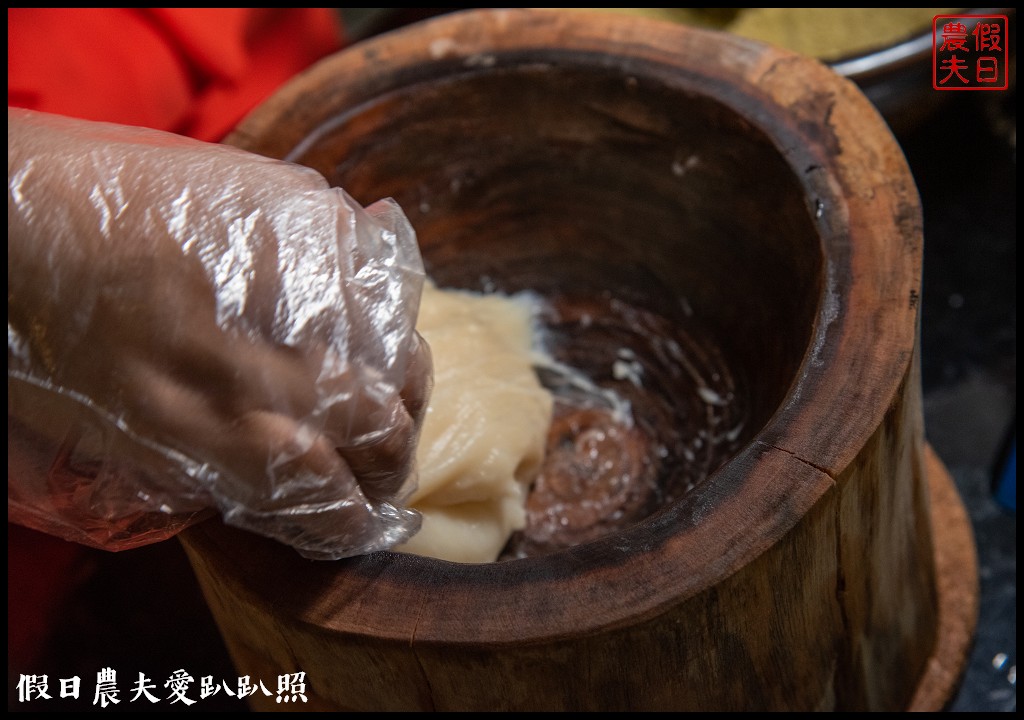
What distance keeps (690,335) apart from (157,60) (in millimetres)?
1083

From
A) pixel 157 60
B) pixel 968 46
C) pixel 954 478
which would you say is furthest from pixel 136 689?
pixel 968 46

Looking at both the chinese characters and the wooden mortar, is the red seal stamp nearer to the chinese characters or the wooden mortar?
the wooden mortar

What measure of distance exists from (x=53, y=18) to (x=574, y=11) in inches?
35.2

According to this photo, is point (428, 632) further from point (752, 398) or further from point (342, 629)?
point (752, 398)

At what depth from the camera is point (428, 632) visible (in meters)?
0.87

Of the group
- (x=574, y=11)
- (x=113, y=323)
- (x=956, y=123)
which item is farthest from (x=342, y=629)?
(x=956, y=123)

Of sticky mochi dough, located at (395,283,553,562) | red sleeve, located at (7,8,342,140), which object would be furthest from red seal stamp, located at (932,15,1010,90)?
red sleeve, located at (7,8,342,140)

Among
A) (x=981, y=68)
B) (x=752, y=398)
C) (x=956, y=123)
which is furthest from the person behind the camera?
(x=956, y=123)

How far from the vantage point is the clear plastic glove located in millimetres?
840

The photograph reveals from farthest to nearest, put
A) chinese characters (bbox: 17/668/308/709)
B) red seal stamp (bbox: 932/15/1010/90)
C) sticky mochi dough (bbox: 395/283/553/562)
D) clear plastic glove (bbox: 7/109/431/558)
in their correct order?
red seal stamp (bbox: 932/15/1010/90), chinese characters (bbox: 17/668/308/709), sticky mochi dough (bbox: 395/283/553/562), clear plastic glove (bbox: 7/109/431/558)

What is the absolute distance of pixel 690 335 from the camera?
1.56 meters

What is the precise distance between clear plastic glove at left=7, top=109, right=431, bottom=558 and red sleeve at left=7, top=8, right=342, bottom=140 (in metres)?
0.80

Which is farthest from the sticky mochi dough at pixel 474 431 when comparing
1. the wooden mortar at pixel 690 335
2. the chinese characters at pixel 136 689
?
the chinese characters at pixel 136 689

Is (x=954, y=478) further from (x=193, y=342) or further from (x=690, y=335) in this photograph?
(x=193, y=342)
